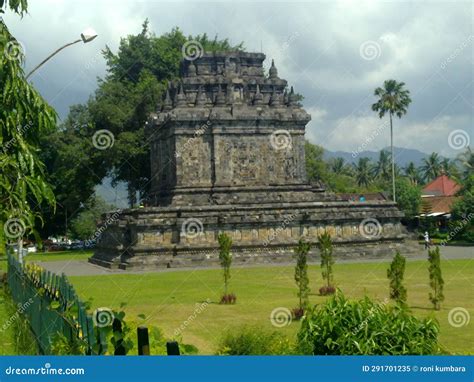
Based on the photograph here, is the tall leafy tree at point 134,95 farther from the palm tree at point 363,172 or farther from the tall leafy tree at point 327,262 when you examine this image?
the palm tree at point 363,172

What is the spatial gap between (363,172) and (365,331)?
4433 inches

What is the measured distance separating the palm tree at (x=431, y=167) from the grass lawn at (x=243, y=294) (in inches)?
3243

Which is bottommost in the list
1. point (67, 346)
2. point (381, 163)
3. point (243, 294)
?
point (243, 294)

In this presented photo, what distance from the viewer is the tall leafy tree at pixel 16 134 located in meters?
7.45

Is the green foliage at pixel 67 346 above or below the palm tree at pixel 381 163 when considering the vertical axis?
below

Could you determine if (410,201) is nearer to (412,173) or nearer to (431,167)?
(412,173)

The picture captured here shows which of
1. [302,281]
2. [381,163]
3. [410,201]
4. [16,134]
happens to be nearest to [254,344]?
[16,134]

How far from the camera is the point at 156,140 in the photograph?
136 feet

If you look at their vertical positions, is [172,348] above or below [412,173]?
below

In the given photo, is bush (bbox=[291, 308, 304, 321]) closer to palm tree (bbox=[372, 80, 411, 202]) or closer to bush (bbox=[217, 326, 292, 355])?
bush (bbox=[217, 326, 292, 355])

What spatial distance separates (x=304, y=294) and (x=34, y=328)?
756cm

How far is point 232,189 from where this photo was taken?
37.3m

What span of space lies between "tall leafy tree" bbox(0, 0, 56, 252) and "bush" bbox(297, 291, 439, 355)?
3.41 metres

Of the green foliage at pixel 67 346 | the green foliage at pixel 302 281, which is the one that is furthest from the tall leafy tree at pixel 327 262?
the green foliage at pixel 67 346
